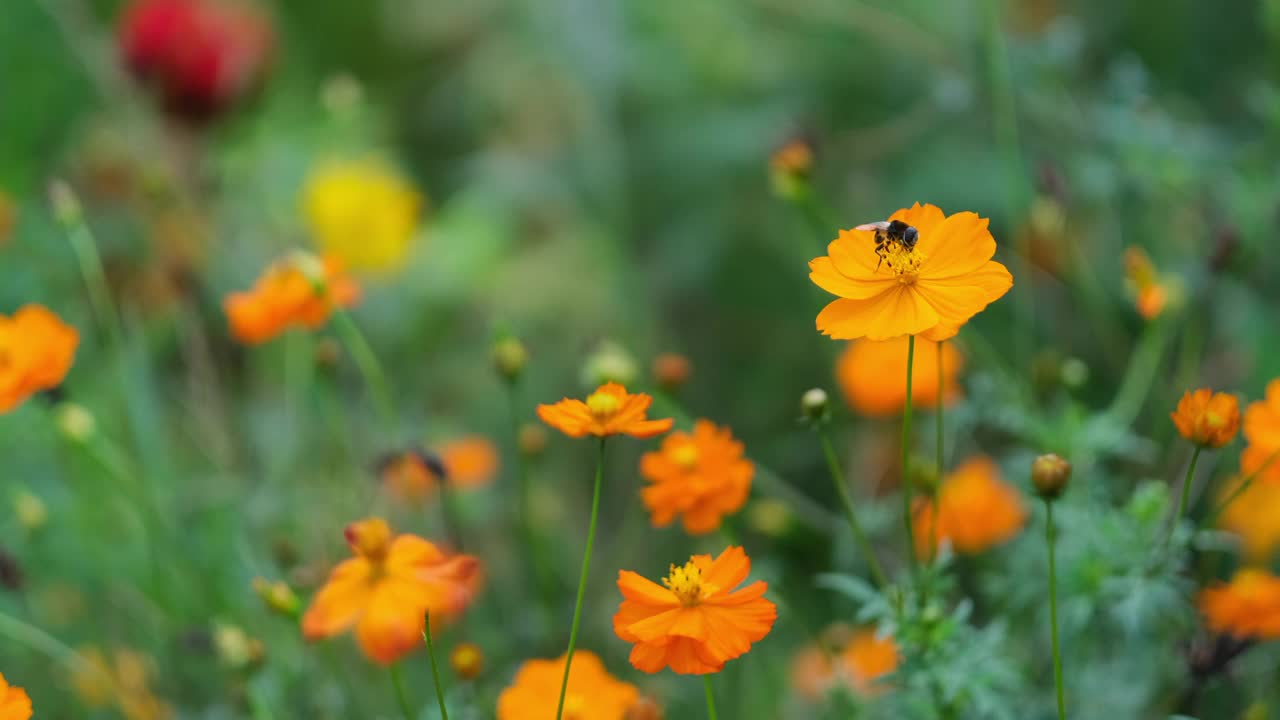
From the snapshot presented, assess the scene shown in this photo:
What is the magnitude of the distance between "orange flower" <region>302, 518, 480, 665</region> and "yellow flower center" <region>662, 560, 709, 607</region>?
7 centimetres

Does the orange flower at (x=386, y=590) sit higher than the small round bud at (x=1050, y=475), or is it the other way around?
the small round bud at (x=1050, y=475)

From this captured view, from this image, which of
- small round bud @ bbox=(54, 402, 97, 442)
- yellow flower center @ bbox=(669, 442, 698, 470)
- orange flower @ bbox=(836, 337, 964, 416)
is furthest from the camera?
orange flower @ bbox=(836, 337, 964, 416)

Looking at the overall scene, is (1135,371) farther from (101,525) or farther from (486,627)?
(101,525)

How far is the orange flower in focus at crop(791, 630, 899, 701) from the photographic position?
0.55m

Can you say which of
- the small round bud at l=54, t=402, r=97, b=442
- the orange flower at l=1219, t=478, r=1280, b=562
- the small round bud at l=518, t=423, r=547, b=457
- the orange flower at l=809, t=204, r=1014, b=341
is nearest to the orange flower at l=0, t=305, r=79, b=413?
the small round bud at l=54, t=402, r=97, b=442

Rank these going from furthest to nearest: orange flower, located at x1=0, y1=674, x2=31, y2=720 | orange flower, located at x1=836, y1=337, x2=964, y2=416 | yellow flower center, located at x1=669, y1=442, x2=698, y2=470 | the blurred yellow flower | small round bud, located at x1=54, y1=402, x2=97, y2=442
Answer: the blurred yellow flower, orange flower, located at x1=836, y1=337, x2=964, y2=416, small round bud, located at x1=54, y1=402, x2=97, y2=442, yellow flower center, located at x1=669, y1=442, x2=698, y2=470, orange flower, located at x1=0, y1=674, x2=31, y2=720

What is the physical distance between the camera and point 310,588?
2.03ft

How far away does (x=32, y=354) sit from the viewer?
18.1 inches

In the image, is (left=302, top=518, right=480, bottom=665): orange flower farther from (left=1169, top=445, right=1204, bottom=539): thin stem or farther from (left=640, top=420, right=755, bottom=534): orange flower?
(left=1169, top=445, right=1204, bottom=539): thin stem

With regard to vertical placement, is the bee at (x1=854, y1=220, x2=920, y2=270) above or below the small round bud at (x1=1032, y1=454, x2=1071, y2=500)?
above

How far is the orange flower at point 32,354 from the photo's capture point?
449 millimetres

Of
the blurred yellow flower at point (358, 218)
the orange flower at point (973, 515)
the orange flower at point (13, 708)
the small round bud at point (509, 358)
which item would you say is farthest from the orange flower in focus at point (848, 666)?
the blurred yellow flower at point (358, 218)

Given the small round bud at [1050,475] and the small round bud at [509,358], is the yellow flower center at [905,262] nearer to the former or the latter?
the small round bud at [1050,475]

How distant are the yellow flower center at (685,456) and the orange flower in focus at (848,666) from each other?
131 millimetres
